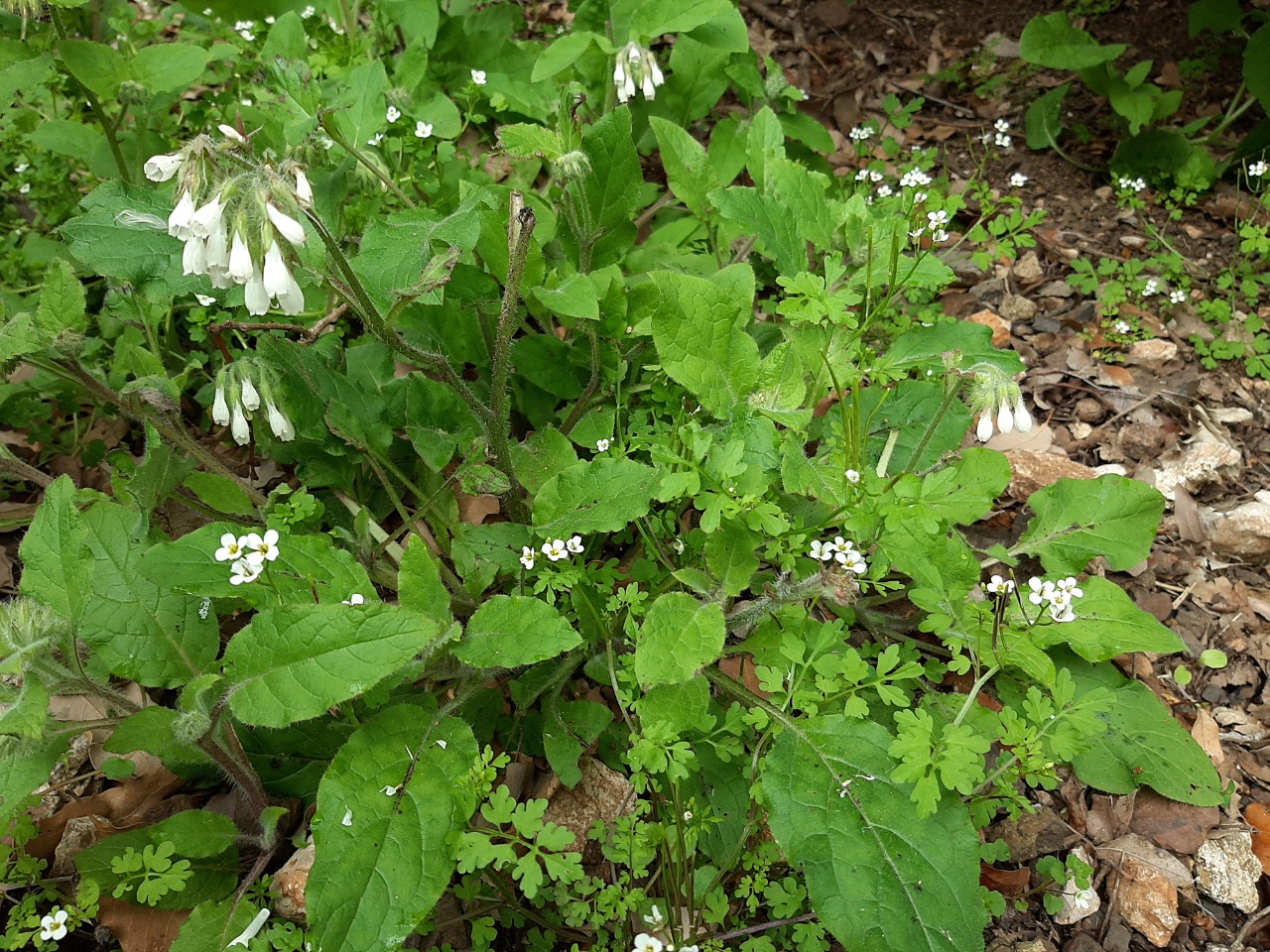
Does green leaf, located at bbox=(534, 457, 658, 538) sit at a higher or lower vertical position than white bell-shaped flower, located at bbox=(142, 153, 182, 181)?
lower

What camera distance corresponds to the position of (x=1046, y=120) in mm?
4598

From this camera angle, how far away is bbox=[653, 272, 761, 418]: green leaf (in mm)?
2666

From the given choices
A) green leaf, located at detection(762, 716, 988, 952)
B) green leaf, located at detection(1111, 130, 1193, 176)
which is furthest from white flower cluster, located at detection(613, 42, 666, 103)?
green leaf, located at detection(1111, 130, 1193, 176)

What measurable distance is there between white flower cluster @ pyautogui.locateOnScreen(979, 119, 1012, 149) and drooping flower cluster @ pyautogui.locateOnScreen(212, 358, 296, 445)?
3.77m

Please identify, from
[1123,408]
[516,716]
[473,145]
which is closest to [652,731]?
[516,716]

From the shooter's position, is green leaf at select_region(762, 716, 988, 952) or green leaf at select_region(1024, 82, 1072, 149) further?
green leaf at select_region(1024, 82, 1072, 149)

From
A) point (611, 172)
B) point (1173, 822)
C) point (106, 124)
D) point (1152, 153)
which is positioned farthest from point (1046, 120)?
point (106, 124)

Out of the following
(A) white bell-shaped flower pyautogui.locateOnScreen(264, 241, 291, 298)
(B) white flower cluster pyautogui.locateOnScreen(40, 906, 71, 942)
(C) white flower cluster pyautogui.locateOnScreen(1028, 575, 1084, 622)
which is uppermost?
(A) white bell-shaped flower pyautogui.locateOnScreen(264, 241, 291, 298)

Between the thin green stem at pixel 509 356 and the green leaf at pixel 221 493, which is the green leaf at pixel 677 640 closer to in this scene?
the thin green stem at pixel 509 356

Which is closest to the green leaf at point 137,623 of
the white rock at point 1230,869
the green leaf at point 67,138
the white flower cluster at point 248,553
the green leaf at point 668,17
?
the white flower cluster at point 248,553

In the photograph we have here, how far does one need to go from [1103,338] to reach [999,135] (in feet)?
4.54

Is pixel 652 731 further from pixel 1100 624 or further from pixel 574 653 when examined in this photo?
pixel 1100 624

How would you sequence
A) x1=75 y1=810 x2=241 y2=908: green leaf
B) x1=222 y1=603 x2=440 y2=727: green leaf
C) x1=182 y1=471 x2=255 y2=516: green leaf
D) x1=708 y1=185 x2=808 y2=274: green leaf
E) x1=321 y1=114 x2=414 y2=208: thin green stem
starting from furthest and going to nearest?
x1=708 y1=185 x2=808 y2=274: green leaf → x1=321 y1=114 x2=414 y2=208: thin green stem → x1=182 y1=471 x2=255 y2=516: green leaf → x1=75 y1=810 x2=241 y2=908: green leaf → x1=222 y1=603 x2=440 y2=727: green leaf

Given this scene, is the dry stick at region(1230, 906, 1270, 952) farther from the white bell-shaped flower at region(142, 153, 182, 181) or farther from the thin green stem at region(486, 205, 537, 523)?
the white bell-shaped flower at region(142, 153, 182, 181)
